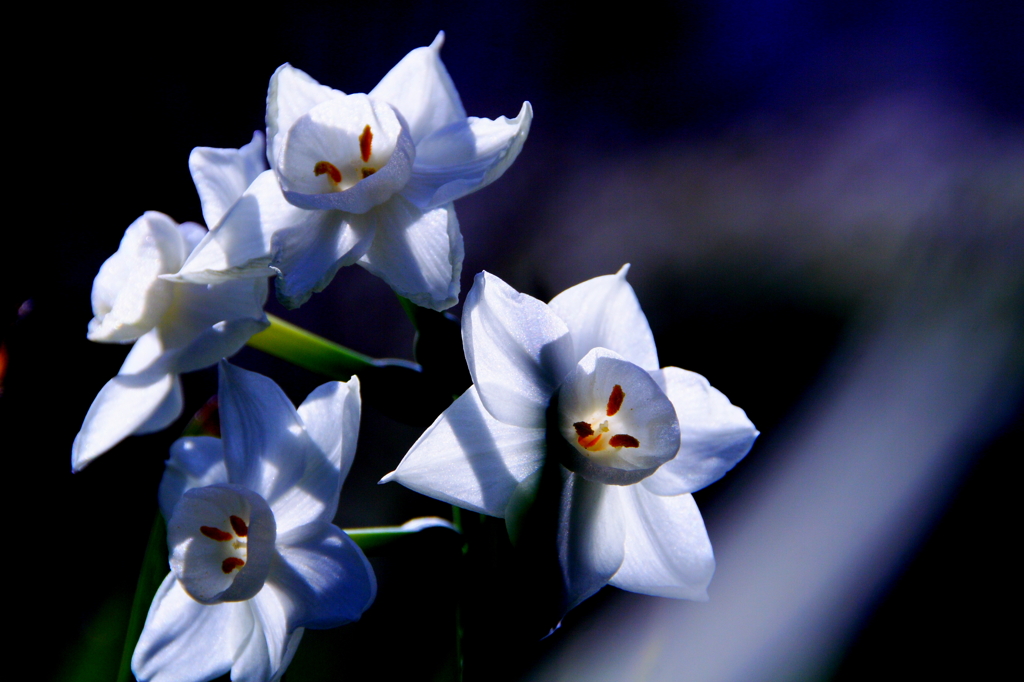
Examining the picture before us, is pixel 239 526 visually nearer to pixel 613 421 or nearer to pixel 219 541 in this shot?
pixel 219 541

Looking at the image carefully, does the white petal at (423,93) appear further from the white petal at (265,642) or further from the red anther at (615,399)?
the white petal at (265,642)

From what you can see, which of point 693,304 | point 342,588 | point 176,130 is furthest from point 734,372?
point 176,130

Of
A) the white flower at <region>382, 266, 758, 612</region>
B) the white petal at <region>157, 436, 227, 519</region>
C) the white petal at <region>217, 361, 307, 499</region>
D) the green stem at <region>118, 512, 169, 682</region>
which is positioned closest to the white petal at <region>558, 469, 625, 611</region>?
the white flower at <region>382, 266, 758, 612</region>

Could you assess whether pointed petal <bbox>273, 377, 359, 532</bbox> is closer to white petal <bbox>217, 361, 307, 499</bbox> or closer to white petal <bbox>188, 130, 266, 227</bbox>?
white petal <bbox>217, 361, 307, 499</bbox>

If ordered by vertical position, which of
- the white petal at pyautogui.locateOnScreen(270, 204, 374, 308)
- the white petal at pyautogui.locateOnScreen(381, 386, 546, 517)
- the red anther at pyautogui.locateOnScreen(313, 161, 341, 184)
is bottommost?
the white petal at pyautogui.locateOnScreen(381, 386, 546, 517)

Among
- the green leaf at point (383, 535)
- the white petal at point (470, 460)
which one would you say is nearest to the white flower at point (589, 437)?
the white petal at point (470, 460)

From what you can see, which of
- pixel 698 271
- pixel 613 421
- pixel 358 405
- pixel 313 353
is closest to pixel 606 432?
pixel 613 421
